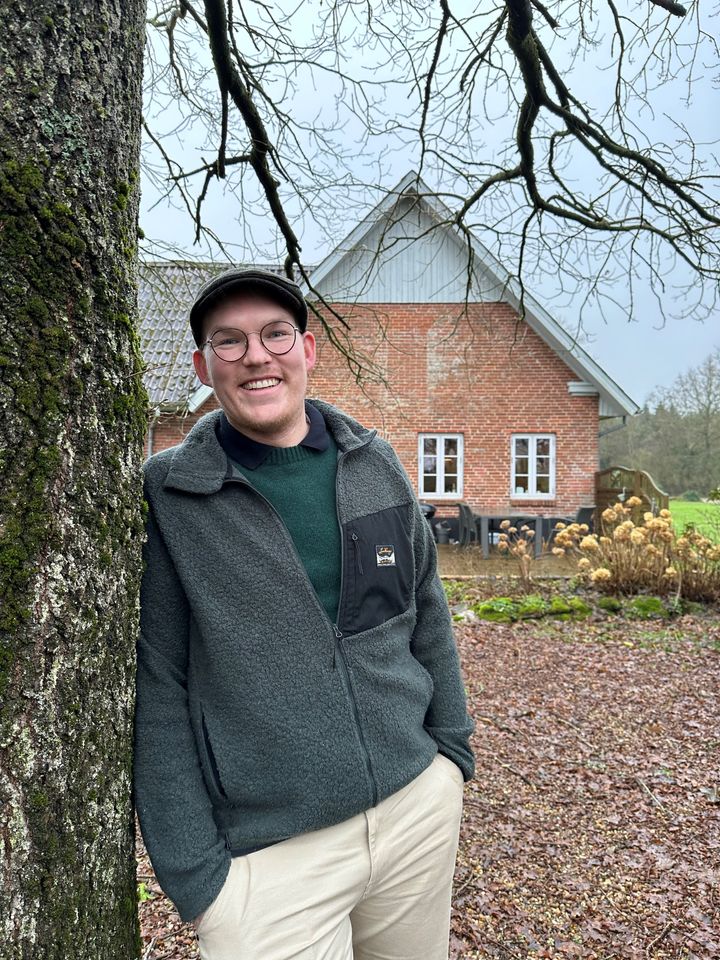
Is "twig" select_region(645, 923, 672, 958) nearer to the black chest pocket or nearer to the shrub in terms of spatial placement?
the black chest pocket

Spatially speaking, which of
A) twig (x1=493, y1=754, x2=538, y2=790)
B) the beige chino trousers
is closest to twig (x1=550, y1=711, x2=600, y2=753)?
twig (x1=493, y1=754, x2=538, y2=790)

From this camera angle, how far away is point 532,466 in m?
14.5

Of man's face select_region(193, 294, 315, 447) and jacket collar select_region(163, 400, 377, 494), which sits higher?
man's face select_region(193, 294, 315, 447)

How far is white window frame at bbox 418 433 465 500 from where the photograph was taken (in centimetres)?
1448

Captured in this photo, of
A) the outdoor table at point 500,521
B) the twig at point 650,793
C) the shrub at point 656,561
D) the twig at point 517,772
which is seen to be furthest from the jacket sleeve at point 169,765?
the outdoor table at point 500,521

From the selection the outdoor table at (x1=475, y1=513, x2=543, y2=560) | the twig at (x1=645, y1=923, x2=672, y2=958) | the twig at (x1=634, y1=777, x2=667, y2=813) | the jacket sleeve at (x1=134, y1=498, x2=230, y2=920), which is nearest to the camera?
the jacket sleeve at (x1=134, y1=498, x2=230, y2=920)

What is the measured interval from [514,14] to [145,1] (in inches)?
106

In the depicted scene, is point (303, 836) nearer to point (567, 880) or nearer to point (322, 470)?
point (322, 470)

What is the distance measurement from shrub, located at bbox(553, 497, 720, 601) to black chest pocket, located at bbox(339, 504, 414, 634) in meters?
7.06

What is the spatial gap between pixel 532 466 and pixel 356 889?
13.4 m

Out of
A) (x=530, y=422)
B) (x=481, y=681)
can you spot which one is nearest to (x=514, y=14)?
(x=481, y=681)

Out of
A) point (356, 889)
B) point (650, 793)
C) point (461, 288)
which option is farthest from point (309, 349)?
point (461, 288)

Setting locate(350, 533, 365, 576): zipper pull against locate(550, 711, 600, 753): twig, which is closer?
locate(350, 533, 365, 576): zipper pull

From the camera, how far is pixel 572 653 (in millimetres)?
6934
